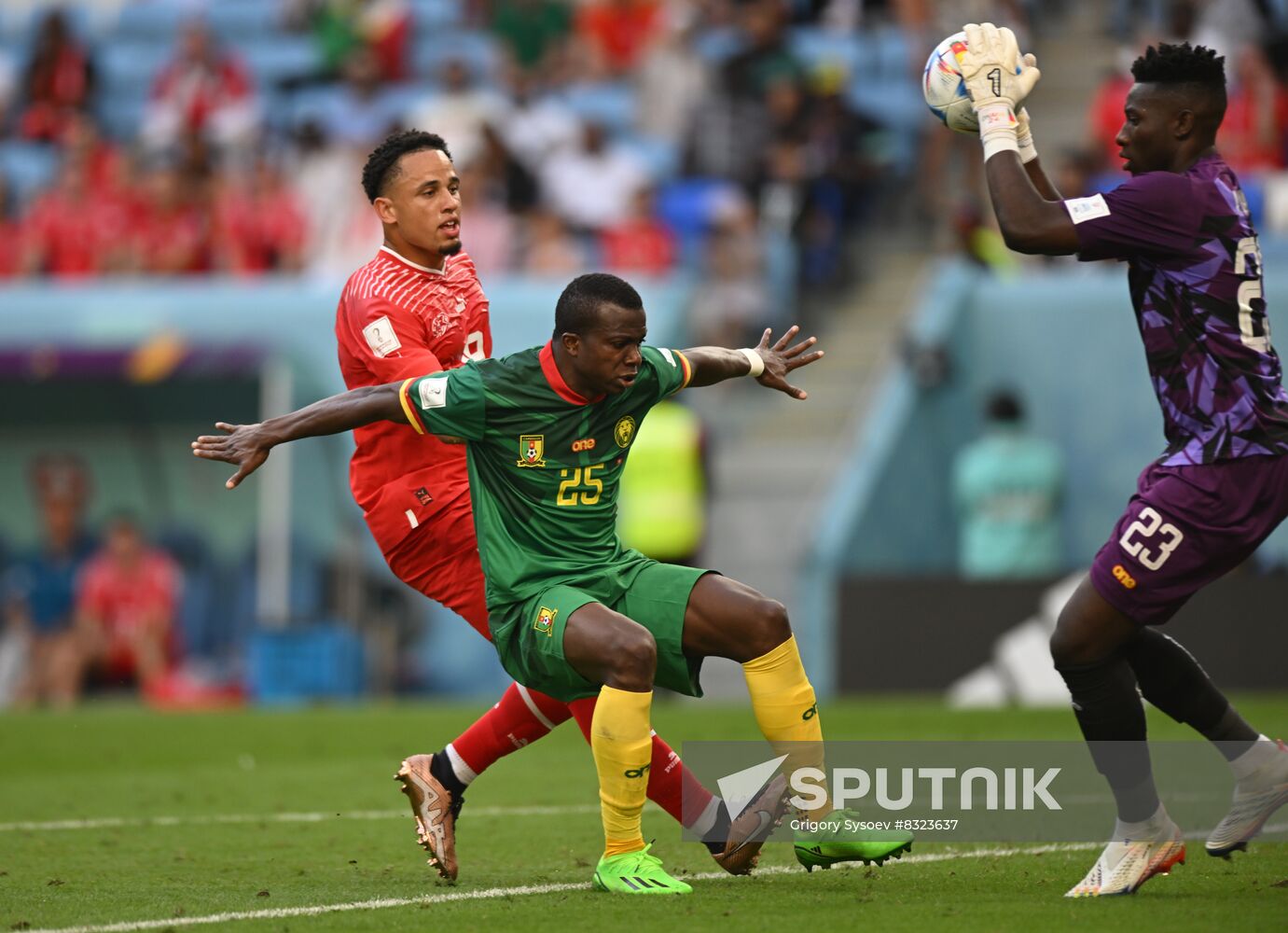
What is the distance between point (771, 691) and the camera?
6070 millimetres

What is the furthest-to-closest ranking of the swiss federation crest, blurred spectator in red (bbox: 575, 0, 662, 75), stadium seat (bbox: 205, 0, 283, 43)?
1. stadium seat (bbox: 205, 0, 283, 43)
2. blurred spectator in red (bbox: 575, 0, 662, 75)
3. the swiss federation crest

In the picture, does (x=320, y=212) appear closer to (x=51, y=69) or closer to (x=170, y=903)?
(x=51, y=69)

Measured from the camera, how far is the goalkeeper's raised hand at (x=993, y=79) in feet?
19.6

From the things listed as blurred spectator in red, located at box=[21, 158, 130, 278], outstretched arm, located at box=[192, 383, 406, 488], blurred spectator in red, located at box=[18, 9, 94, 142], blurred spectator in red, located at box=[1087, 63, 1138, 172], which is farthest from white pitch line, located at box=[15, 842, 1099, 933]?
blurred spectator in red, located at box=[18, 9, 94, 142]

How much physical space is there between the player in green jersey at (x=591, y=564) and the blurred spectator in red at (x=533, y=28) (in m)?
13.8

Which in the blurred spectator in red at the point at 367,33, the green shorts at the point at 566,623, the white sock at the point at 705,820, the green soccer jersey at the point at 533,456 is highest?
the blurred spectator in red at the point at 367,33

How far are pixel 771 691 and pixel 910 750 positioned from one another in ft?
10.7

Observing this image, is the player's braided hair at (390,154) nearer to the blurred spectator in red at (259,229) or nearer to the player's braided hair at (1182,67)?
the player's braided hair at (1182,67)

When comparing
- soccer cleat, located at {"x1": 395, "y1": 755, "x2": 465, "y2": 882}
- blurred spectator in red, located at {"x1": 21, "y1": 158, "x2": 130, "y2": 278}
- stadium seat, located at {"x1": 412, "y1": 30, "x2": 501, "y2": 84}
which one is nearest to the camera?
soccer cleat, located at {"x1": 395, "y1": 755, "x2": 465, "y2": 882}

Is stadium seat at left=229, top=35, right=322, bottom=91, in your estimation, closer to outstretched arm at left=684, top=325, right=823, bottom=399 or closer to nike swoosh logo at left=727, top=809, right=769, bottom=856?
outstretched arm at left=684, top=325, right=823, bottom=399

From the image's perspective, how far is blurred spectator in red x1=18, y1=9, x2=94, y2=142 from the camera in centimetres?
2036

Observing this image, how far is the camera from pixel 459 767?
6.77m

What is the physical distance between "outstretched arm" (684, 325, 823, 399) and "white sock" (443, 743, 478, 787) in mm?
1525

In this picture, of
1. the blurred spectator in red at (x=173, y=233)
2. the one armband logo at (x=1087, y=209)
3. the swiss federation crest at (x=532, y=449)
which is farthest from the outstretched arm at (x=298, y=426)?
the blurred spectator in red at (x=173, y=233)
